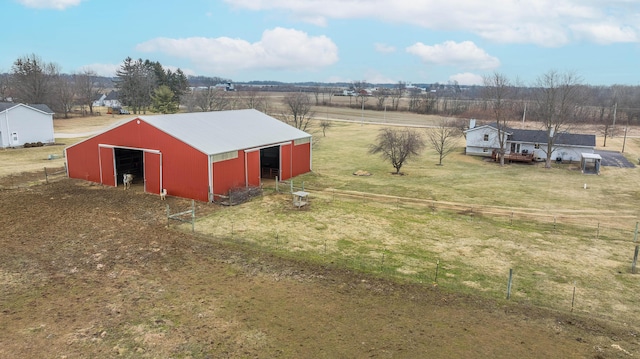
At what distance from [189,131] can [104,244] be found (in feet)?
37.4

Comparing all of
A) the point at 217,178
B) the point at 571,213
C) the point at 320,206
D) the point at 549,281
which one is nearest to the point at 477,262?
the point at 549,281

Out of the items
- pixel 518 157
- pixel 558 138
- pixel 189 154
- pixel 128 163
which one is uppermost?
pixel 558 138

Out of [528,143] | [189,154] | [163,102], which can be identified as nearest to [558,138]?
[528,143]

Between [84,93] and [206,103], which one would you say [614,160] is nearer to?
[206,103]

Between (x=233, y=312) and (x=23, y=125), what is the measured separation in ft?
154

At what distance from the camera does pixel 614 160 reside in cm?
4738

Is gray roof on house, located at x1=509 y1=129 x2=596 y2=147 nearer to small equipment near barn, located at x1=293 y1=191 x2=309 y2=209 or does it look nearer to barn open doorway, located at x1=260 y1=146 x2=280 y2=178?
barn open doorway, located at x1=260 y1=146 x2=280 y2=178

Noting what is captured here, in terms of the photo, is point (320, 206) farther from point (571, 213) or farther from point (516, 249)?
point (571, 213)

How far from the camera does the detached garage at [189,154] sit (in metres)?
26.8

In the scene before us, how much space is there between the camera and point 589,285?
16359mm

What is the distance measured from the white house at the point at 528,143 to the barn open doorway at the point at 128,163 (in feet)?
120

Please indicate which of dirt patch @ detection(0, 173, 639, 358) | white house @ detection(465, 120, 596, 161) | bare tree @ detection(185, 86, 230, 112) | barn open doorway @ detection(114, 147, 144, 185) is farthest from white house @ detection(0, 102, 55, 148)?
white house @ detection(465, 120, 596, 161)

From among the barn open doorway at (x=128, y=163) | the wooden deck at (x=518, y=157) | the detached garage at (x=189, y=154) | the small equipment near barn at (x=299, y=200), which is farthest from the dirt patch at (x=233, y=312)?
the wooden deck at (x=518, y=157)

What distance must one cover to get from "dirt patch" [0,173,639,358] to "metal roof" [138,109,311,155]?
9.53 meters
